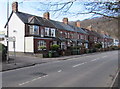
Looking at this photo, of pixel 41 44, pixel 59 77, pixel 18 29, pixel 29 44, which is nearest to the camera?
pixel 59 77

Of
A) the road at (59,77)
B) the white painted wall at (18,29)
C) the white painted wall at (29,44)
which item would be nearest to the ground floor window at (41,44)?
the white painted wall at (29,44)

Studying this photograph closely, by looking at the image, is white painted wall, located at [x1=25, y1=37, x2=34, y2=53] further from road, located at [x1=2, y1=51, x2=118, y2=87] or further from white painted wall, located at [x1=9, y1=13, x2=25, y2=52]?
road, located at [x1=2, y1=51, x2=118, y2=87]

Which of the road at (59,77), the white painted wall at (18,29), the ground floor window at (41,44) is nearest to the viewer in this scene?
the road at (59,77)

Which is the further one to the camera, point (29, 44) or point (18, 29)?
point (18, 29)

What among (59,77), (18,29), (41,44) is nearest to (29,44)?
(41,44)

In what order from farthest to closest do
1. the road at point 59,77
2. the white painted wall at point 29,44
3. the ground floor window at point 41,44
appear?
the ground floor window at point 41,44 < the white painted wall at point 29,44 < the road at point 59,77

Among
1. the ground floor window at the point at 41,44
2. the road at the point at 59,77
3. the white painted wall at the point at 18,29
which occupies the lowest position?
the road at the point at 59,77

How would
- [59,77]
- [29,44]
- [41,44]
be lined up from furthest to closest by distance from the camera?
[41,44]
[29,44]
[59,77]

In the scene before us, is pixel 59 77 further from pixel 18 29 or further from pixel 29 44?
pixel 18 29

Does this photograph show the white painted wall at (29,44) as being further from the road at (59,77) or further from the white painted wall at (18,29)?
the road at (59,77)

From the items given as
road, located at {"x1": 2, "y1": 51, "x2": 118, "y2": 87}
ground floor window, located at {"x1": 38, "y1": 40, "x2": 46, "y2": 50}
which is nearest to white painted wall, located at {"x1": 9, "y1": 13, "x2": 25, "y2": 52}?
ground floor window, located at {"x1": 38, "y1": 40, "x2": 46, "y2": 50}

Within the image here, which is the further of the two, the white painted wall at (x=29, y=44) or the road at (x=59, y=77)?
the white painted wall at (x=29, y=44)

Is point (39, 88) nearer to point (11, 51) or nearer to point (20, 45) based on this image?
point (20, 45)

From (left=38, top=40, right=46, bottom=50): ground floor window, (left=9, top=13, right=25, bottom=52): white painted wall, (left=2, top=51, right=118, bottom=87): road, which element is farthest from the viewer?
(left=9, top=13, right=25, bottom=52): white painted wall
